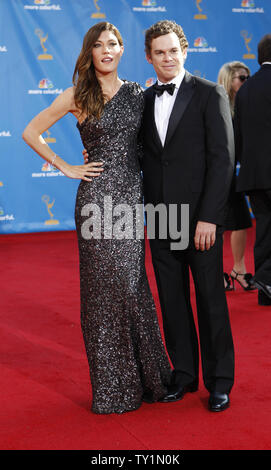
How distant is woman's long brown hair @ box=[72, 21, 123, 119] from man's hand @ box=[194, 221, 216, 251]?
588 mm

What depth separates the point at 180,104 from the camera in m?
2.51

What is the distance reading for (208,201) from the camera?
8.20ft

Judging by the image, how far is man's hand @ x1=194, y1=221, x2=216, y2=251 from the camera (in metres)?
2.51

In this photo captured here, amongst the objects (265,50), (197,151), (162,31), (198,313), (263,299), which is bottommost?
(263,299)

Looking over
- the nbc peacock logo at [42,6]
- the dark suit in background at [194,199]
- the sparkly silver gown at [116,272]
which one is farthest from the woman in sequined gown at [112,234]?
the nbc peacock logo at [42,6]

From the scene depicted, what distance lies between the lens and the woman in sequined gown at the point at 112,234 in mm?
2541

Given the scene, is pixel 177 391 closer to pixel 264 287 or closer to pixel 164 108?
pixel 164 108

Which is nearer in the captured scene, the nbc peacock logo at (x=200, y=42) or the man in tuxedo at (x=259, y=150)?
the man in tuxedo at (x=259, y=150)

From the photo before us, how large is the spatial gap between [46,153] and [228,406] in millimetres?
1273

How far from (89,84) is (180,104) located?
37 cm

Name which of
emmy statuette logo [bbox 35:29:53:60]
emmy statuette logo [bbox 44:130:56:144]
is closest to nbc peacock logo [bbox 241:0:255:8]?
emmy statuette logo [bbox 35:29:53:60]

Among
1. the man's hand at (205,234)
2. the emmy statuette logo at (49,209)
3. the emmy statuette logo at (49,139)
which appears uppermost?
the emmy statuette logo at (49,139)

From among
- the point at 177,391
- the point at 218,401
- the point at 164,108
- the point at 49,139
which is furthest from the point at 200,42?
the point at 218,401

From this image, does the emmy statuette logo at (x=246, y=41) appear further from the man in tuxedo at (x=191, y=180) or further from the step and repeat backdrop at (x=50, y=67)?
the man in tuxedo at (x=191, y=180)
